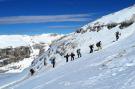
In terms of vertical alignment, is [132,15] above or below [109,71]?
above

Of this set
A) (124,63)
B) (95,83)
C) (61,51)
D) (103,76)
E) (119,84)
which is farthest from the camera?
(61,51)

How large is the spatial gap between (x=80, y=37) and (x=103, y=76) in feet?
236

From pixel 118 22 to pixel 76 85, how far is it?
65.4m

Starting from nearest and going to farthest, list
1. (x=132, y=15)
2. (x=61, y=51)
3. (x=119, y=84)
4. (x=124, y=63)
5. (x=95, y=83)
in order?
(x=119, y=84)
(x=95, y=83)
(x=124, y=63)
(x=132, y=15)
(x=61, y=51)

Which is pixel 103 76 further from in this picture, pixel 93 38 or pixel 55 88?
pixel 93 38

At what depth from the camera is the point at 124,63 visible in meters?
34.6

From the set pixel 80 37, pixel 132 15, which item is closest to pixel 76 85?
pixel 132 15

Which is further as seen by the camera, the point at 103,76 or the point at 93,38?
the point at 93,38

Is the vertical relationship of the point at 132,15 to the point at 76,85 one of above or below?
above

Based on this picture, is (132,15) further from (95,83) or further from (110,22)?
(95,83)

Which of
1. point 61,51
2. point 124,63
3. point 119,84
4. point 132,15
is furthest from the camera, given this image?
point 61,51

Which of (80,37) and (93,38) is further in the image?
(80,37)

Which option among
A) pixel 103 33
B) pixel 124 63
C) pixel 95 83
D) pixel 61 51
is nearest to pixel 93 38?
pixel 103 33

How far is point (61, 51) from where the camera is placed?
9975cm
